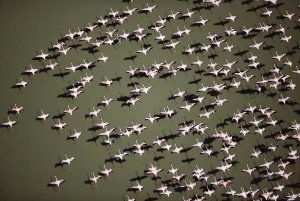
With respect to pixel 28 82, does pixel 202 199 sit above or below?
below

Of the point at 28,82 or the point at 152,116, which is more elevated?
the point at 28,82

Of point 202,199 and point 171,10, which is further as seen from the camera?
point 171,10

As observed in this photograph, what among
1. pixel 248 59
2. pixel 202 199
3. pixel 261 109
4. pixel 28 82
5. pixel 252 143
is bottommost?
pixel 202 199

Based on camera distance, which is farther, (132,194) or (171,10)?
(171,10)

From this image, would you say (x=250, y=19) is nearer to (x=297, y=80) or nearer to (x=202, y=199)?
(x=297, y=80)

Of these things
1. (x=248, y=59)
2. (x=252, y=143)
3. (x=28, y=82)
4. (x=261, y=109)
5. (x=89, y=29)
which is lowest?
(x=252, y=143)

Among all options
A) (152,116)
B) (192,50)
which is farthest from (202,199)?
(192,50)

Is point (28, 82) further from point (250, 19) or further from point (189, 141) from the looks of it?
point (250, 19)

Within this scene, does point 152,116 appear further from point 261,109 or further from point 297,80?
point 297,80

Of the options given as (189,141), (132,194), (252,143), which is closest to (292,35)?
(252,143)
